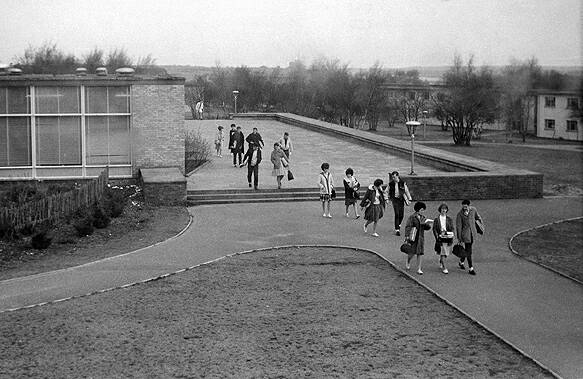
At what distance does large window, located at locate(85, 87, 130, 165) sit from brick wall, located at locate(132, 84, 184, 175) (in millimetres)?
345

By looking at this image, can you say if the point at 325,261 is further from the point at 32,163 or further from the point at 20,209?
the point at 32,163

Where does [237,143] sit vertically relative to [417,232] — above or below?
above

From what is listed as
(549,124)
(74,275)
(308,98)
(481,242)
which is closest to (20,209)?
(74,275)

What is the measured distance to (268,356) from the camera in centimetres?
1115

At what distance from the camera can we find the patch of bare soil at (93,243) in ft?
56.0

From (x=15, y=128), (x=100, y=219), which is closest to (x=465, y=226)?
(x=100, y=219)

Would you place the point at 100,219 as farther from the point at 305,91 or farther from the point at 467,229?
the point at 305,91

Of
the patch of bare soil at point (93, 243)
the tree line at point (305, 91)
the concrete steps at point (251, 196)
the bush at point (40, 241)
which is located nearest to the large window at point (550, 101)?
the patch of bare soil at point (93, 243)

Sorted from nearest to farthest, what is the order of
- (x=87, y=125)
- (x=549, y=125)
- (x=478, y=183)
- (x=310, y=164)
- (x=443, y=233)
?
(x=549, y=125)
(x=443, y=233)
(x=478, y=183)
(x=87, y=125)
(x=310, y=164)

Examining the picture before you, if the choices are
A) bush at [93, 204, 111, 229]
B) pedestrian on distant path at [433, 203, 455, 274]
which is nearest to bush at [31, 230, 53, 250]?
bush at [93, 204, 111, 229]

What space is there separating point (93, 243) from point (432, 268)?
328 inches


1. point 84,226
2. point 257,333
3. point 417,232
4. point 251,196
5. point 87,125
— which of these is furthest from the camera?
point 87,125

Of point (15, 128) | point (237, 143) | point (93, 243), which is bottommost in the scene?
point (93, 243)

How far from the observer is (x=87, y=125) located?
1106 inches
